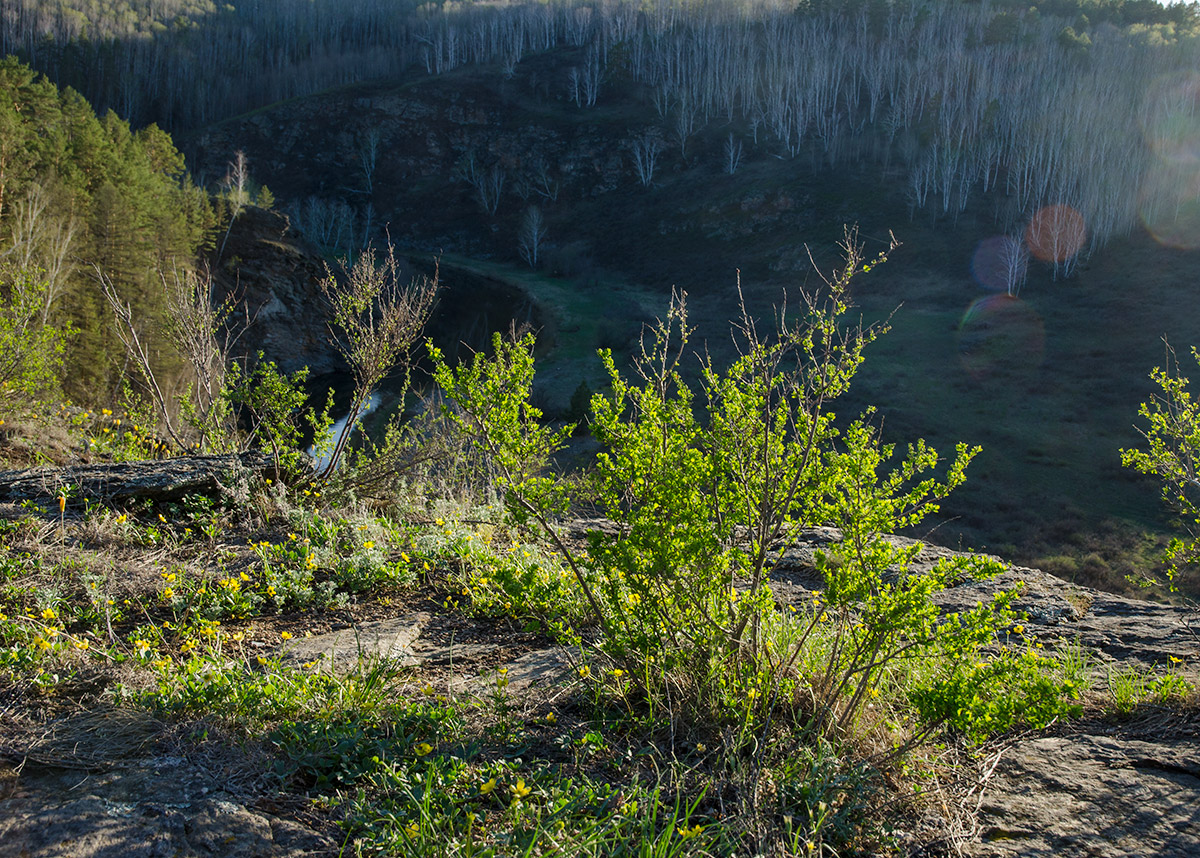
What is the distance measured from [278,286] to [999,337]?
31311 millimetres

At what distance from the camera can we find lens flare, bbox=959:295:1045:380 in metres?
27.0

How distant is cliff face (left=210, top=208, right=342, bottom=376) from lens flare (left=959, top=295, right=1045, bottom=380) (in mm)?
26999

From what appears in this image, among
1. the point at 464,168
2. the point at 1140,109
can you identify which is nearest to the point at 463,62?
the point at 464,168

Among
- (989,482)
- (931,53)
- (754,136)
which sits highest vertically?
(931,53)

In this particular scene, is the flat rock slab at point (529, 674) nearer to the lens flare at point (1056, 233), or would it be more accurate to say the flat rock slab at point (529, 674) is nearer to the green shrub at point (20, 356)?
the green shrub at point (20, 356)

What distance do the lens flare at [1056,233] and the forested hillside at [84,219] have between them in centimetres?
3958

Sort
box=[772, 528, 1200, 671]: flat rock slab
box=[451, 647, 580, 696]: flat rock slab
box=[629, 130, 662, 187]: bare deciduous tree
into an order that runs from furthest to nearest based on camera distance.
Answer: box=[629, 130, 662, 187]: bare deciduous tree, box=[772, 528, 1200, 671]: flat rock slab, box=[451, 647, 580, 696]: flat rock slab

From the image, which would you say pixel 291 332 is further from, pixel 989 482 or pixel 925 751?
pixel 925 751

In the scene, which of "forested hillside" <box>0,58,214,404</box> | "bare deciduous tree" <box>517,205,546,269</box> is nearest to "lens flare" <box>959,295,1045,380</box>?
"forested hillside" <box>0,58,214,404</box>

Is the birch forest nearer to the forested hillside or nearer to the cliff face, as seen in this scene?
the cliff face

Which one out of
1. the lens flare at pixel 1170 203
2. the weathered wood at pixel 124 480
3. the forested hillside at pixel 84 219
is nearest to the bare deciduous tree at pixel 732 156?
the lens flare at pixel 1170 203

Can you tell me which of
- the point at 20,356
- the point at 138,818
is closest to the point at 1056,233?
the point at 20,356

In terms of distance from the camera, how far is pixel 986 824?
208cm

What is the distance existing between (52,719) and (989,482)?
21.3 meters
